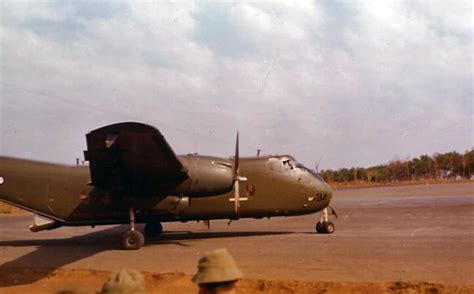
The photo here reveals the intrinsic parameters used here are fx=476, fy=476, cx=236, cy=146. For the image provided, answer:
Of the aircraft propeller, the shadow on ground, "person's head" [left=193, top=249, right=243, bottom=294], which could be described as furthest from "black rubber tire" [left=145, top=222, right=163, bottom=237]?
"person's head" [left=193, top=249, right=243, bottom=294]

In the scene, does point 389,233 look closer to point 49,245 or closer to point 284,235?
point 284,235

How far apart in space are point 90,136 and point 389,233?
31.7 ft

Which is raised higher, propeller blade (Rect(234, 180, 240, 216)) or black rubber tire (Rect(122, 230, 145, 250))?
propeller blade (Rect(234, 180, 240, 216))

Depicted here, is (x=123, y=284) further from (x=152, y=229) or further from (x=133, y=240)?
(x=152, y=229)

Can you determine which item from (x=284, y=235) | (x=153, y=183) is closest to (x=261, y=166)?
(x=284, y=235)

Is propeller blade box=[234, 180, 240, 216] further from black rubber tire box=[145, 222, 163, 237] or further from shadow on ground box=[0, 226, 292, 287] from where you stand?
black rubber tire box=[145, 222, 163, 237]

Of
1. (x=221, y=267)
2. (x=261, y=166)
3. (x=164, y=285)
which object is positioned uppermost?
(x=261, y=166)

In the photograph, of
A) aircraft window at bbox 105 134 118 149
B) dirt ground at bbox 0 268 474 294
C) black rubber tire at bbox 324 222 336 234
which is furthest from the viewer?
black rubber tire at bbox 324 222 336 234

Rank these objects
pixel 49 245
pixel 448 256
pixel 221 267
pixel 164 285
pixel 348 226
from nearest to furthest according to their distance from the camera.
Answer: pixel 221 267 → pixel 164 285 → pixel 448 256 → pixel 49 245 → pixel 348 226

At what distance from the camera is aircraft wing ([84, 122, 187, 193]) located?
11852 millimetres

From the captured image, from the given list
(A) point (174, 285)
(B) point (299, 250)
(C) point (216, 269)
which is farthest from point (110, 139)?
(C) point (216, 269)

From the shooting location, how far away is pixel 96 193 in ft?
50.8

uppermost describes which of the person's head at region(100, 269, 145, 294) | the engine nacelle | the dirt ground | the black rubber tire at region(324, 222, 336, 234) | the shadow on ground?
the engine nacelle

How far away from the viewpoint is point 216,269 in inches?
140
